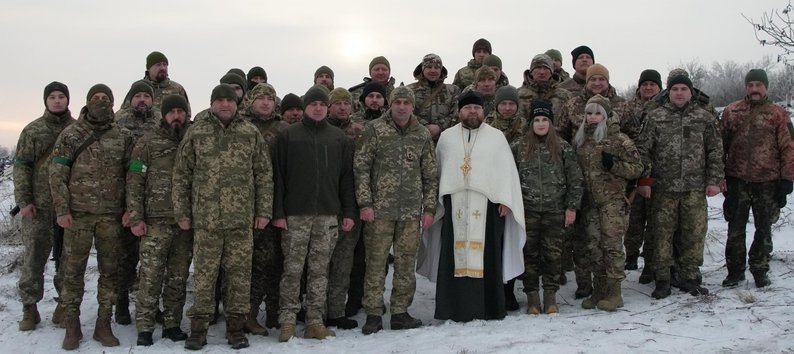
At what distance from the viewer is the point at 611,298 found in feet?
22.5

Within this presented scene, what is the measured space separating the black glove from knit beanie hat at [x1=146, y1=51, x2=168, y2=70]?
574cm

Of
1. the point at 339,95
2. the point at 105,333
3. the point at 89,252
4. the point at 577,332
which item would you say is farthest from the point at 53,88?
the point at 577,332

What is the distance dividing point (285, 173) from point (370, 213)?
3.13ft

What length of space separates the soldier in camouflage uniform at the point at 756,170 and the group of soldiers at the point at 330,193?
2cm

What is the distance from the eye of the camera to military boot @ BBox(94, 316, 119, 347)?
6016mm

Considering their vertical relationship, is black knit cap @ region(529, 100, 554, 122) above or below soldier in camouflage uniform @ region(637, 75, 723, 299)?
above

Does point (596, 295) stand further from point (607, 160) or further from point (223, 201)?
point (223, 201)

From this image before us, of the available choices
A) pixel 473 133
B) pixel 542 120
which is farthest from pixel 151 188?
pixel 542 120

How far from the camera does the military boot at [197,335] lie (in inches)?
233

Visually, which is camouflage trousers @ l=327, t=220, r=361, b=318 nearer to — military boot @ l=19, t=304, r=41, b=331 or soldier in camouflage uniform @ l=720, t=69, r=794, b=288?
military boot @ l=19, t=304, r=41, b=331

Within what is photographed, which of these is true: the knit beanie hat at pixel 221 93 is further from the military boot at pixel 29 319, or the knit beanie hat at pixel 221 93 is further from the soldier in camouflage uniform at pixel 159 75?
the military boot at pixel 29 319

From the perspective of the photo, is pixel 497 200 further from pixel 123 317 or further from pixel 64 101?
pixel 64 101

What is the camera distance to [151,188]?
603cm

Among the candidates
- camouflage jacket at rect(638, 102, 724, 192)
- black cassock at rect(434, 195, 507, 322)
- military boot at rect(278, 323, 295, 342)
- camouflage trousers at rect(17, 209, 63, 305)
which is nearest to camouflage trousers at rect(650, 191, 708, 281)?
camouflage jacket at rect(638, 102, 724, 192)
